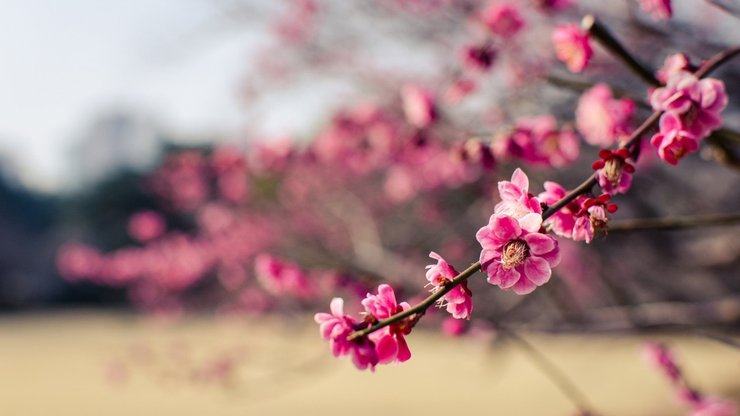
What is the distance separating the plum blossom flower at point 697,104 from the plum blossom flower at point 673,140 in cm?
1

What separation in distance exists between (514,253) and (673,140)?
37 centimetres

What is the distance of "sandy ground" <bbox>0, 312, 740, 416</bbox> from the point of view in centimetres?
624

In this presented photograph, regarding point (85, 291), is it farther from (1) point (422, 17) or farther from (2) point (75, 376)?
(1) point (422, 17)

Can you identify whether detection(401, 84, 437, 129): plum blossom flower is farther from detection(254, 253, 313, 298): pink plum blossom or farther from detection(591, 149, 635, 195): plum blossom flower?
detection(591, 149, 635, 195): plum blossom flower

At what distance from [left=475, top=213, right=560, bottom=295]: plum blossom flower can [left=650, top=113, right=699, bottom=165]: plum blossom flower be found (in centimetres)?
30

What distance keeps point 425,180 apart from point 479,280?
107 centimetres

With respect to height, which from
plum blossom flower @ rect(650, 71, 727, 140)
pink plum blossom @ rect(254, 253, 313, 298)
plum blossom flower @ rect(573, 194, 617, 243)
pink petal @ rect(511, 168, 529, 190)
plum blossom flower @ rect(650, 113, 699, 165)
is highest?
pink plum blossom @ rect(254, 253, 313, 298)

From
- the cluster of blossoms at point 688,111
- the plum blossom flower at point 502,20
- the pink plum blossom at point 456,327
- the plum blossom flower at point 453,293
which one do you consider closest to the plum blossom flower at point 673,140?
the cluster of blossoms at point 688,111

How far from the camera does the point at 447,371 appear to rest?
8461mm

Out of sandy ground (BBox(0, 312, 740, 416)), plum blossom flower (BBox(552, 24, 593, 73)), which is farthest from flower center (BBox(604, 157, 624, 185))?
sandy ground (BBox(0, 312, 740, 416))

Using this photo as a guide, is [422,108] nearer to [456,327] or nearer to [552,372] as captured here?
[456,327]


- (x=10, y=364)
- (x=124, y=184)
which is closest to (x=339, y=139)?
(x=10, y=364)

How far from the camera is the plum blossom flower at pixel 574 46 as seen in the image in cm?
169

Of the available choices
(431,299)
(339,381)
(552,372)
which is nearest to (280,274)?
(552,372)
